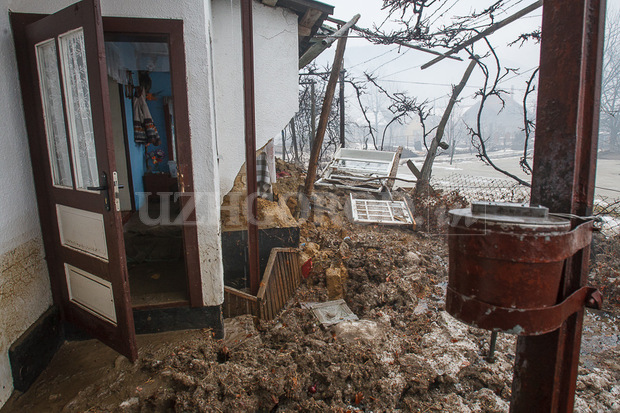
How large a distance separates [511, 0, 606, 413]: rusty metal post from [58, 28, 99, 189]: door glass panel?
2.71 m

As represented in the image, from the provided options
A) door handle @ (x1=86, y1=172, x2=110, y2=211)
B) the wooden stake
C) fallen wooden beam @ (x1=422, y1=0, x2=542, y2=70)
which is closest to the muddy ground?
door handle @ (x1=86, y1=172, x2=110, y2=211)

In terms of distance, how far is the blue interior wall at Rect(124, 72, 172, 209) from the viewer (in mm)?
6125

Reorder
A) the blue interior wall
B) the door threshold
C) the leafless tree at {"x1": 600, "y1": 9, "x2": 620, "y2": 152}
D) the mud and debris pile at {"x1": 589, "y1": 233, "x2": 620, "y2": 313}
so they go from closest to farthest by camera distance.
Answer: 1. the door threshold
2. the mud and debris pile at {"x1": 589, "y1": 233, "x2": 620, "y2": 313}
3. the blue interior wall
4. the leafless tree at {"x1": 600, "y1": 9, "x2": 620, "y2": 152}

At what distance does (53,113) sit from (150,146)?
4748 mm

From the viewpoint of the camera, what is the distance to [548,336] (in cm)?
126

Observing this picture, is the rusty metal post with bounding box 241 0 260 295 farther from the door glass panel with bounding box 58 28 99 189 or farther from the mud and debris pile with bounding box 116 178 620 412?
the door glass panel with bounding box 58 28 99 189

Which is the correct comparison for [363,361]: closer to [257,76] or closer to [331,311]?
[331,311]

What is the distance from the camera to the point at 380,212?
25.1 ft

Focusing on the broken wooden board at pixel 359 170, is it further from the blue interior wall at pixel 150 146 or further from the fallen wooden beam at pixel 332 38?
the blue interior wall at pixel 150 146

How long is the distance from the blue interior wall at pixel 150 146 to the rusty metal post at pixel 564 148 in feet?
20.5

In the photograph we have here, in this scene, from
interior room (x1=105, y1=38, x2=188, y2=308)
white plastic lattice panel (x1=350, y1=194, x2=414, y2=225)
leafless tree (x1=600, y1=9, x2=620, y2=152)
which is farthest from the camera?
leafless tree (x1=600, y1=9, x2=620, y2=152)

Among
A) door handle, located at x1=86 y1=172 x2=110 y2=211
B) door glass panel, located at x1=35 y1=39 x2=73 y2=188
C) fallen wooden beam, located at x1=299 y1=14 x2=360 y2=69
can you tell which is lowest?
door handle, located at x1=86 y1=172 x2=110 y2=211

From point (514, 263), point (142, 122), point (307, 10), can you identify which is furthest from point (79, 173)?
point (142, 122)

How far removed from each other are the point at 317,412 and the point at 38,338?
223 centimetres
